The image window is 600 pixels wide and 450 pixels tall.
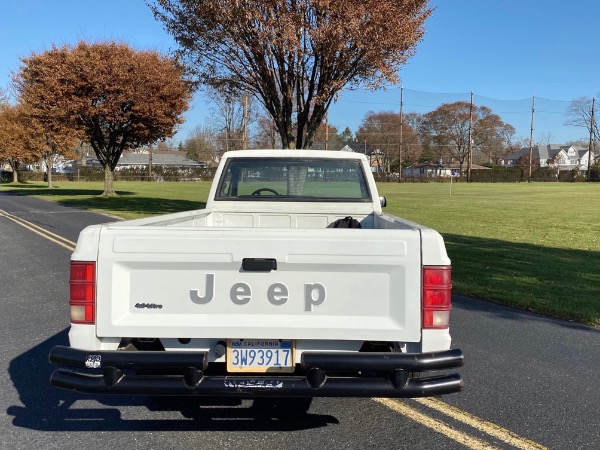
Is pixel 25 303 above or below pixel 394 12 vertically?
below

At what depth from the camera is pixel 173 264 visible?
3.06m

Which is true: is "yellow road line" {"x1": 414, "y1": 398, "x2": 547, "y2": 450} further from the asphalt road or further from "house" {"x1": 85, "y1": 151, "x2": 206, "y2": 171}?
"house" {"x1": 85, "y1": 151, "x2": 206, "y2": 171}

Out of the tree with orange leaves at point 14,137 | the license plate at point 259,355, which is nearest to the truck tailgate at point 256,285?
the license plate at point 259,355

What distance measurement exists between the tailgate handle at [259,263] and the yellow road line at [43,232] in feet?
32.9

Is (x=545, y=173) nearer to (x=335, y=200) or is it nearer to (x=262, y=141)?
(x=262, y=141)

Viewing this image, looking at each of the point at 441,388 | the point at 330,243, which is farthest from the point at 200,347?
the point at 441,388

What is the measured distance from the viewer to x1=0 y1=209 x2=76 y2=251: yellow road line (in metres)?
12.7

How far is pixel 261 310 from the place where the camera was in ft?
10.2

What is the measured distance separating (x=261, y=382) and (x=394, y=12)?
13863 millimetres

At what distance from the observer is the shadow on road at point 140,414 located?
3779 mm

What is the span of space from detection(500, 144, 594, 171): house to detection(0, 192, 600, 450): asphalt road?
401ft

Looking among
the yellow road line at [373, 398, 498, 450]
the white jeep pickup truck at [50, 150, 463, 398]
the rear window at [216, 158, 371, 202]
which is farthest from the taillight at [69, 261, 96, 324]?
the rear window at [216, 158, 371, 202]

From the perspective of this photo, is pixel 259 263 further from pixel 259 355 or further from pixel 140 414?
pixel 140 414

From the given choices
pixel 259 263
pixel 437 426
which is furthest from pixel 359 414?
pixel 259 263
